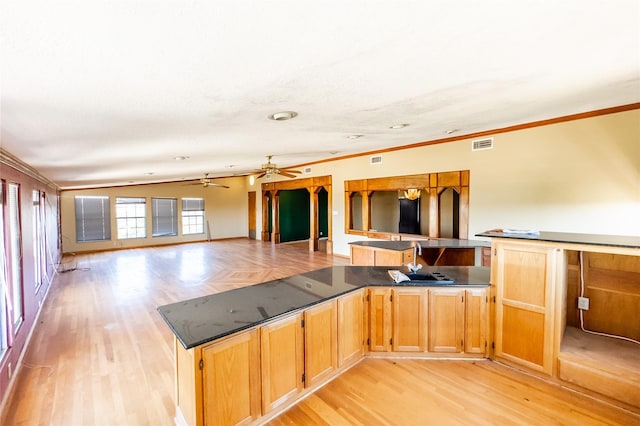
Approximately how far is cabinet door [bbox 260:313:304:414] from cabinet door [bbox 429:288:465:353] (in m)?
1.39

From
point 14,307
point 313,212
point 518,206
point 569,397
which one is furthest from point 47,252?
point 518,206

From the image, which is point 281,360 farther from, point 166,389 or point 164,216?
point 164,216

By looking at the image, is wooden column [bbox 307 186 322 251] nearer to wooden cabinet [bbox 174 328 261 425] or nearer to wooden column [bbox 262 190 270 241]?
wooden column [bbox 262 190 270 241]

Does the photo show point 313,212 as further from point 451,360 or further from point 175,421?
point 175,421

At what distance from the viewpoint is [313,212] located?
9562 millimetres

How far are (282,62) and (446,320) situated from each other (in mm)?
2732

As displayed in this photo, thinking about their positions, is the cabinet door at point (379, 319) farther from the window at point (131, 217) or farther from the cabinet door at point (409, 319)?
the window at point (131, 217)

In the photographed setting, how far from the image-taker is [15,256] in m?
3.21

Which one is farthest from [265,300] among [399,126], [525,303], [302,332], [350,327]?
[399,126]

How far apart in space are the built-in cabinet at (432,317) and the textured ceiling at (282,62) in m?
1.89

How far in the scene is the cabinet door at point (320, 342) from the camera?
7.87ft

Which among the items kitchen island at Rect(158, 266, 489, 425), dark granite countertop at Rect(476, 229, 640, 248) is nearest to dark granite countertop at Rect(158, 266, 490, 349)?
kitchen island at Rect(158, 266, 489, 425)

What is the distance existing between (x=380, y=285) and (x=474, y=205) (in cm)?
358

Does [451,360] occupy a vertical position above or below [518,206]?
below
